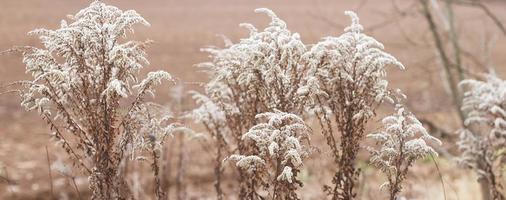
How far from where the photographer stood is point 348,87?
13.9 feet

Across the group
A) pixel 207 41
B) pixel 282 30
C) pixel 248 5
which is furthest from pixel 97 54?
pixel 248 5

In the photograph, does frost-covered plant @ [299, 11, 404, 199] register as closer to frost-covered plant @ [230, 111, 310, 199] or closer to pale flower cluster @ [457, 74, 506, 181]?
frost-covered plant @ [230, 111, 310, 199]

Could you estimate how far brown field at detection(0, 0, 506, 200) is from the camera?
1007 cm

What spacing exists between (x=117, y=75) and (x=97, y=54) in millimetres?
168

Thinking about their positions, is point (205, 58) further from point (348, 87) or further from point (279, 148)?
point (279, 148)

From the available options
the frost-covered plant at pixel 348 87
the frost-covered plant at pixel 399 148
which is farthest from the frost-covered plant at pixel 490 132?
the frost-covered plant at pixel 348 87

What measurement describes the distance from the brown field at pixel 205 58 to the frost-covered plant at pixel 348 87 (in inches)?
8.1

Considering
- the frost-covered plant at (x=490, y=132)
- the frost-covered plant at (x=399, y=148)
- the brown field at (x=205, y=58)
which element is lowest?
the frost-covered plant at (x=399, y=148)

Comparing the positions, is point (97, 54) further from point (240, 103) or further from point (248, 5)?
point (248, 5)

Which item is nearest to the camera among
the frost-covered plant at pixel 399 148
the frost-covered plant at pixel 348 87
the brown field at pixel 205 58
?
the frost-covered plant at pixel 399 148

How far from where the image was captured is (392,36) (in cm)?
2917

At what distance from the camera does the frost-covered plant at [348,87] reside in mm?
4164

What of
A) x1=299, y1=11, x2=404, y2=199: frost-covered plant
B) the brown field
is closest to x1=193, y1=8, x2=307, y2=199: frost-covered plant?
x1=299, y1=11, x2=404, y2=199: frost-covered plant

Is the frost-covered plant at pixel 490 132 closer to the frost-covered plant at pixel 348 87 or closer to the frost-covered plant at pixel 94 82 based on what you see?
the frost-covered plant at pixel 348 87
